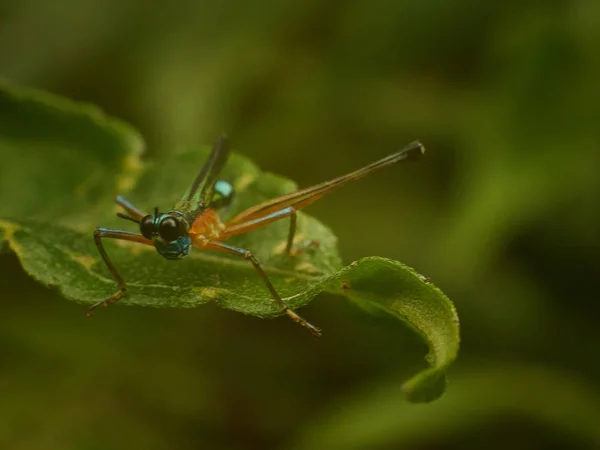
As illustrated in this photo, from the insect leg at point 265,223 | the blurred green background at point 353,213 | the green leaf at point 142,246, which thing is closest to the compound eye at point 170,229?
the green leaf at point 142,246

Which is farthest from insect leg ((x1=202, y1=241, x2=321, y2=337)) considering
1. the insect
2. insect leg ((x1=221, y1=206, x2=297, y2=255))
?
insect leg ((x1=221, y1=206, x2=297, y2=255))

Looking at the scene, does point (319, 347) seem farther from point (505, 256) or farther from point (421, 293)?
point (421, 293)

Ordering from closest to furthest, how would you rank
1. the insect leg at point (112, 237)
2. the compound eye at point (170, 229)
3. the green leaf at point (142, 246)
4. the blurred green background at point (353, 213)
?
1. the green leaf at point (142, 246)
2. the insect leg at point (112, 237)
3. the compound eye at point (170, 229)
4. the blurred green background at point (353, 213)

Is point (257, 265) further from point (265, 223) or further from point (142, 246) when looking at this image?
point (142, 246)

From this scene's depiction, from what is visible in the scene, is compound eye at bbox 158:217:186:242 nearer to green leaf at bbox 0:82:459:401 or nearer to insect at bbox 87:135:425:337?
insect at bbox 87:135:425:337

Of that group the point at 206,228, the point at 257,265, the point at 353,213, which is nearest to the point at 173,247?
the point at 206,228

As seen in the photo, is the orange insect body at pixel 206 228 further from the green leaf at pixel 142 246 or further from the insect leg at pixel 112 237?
the insect leg at pixel 112 237
